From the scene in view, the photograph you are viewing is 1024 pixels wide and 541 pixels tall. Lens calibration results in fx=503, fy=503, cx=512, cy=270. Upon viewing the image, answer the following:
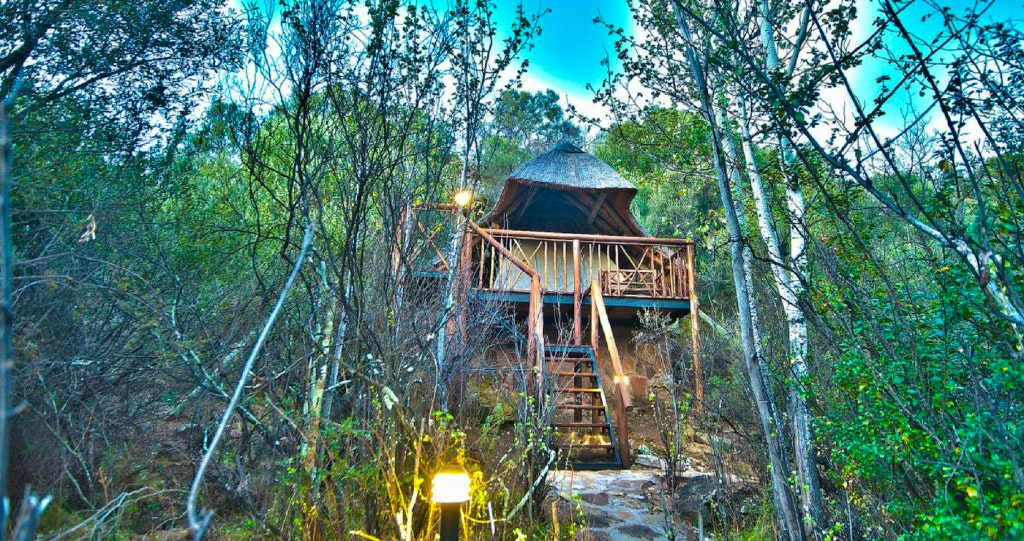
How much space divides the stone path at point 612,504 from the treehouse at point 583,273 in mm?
1395

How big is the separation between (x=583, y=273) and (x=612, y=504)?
6592 mm

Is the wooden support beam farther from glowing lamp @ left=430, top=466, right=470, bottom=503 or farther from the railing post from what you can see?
glowing lamp @ left=430, top=466, right=470, bottom=503

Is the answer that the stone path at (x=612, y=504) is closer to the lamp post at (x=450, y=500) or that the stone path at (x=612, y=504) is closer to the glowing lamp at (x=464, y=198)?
the lamp post at (x=450, y=500)

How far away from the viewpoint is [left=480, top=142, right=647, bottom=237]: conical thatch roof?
9945 millimetres

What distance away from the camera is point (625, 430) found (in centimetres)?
606

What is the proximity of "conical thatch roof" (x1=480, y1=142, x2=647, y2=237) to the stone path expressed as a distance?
5.28 meters

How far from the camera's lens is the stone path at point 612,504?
3.94 metres

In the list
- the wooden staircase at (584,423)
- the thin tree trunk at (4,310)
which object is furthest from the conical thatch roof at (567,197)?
the thin tree trunk at (4,310)

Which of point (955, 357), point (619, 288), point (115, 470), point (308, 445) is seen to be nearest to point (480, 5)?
point (308, 445)

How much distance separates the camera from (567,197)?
10.8 m

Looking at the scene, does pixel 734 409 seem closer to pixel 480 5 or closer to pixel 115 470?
pixel 480 5

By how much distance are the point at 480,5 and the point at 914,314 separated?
312cm

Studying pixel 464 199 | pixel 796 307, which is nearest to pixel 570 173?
pixel 464 199

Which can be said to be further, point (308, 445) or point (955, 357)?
point (308, 445)
